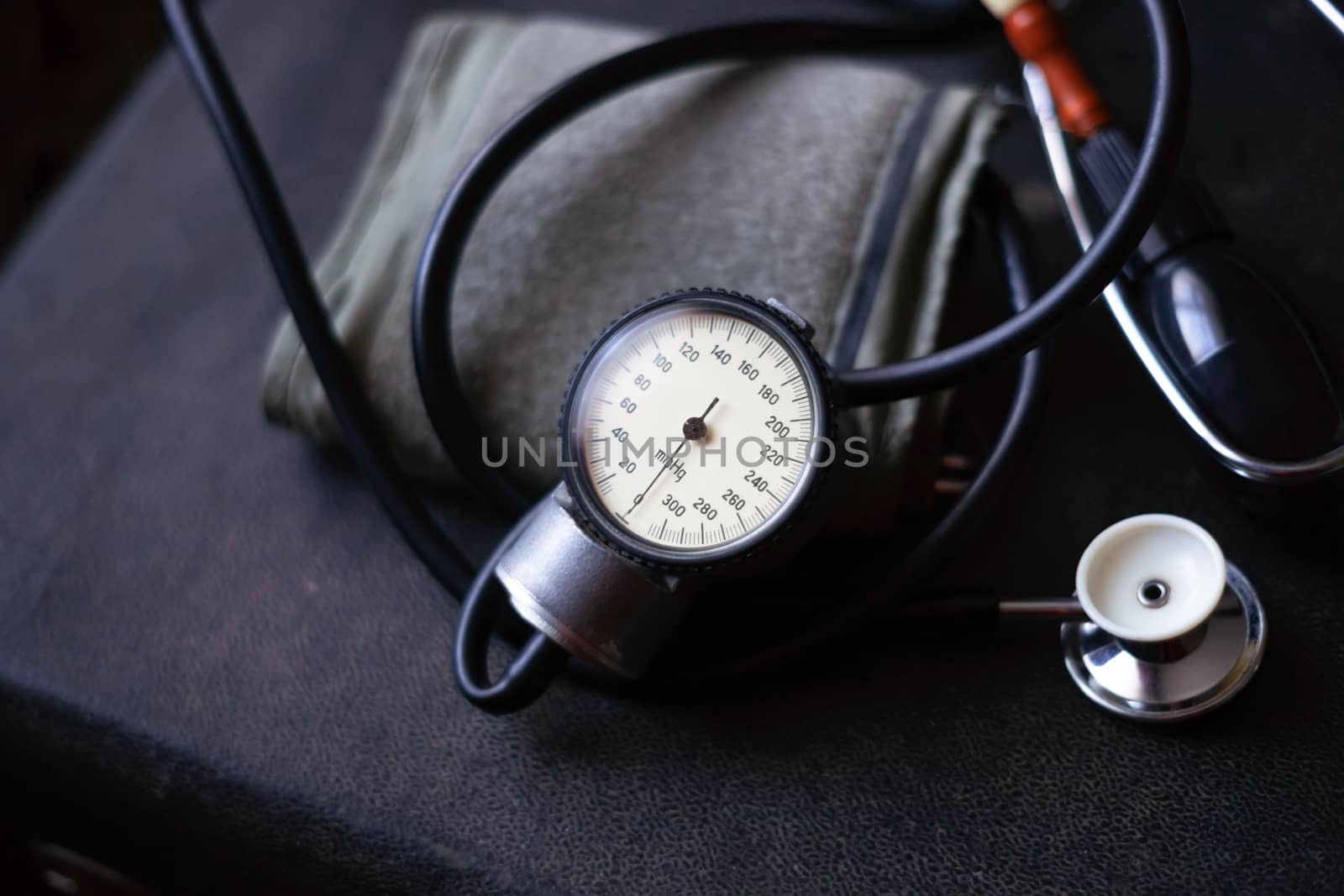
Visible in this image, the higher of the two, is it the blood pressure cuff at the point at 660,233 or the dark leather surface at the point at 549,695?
the blood pressure cuff at the point at 660,233

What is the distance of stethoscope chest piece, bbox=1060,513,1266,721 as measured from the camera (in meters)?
0.56

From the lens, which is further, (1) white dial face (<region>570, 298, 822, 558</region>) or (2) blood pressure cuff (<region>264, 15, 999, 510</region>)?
(2) blood pressure cuff (<region>264, 15, 999, 510</region>)

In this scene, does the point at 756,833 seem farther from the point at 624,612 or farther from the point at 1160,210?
the point at 1160,210

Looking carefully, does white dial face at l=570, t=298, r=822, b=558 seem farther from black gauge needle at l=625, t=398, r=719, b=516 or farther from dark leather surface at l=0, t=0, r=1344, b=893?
dark leather surface at l=0, t=0, r=1344, b=893

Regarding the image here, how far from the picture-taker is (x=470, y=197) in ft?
2.22

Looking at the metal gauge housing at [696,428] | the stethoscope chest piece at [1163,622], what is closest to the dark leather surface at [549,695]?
the stethoscope chest piece at [1163,622]

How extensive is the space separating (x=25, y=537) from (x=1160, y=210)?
2.53 ft

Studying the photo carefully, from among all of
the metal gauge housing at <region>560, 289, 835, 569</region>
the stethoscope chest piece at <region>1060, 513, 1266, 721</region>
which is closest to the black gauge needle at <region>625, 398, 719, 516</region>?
the metal gauge housing at <region>560, 289, 835, 569</region>

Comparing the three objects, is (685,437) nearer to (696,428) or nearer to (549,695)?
(696,428)

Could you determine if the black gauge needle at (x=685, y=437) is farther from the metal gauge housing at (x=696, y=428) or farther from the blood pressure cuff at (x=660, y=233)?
the blood pressure cuff at (x=660, y=233)

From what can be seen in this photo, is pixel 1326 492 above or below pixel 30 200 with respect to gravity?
above

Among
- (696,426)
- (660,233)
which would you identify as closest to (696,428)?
(696,426)

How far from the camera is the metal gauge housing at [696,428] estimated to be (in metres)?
0.55

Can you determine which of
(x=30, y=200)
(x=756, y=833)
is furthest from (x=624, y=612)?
(x=30, y=200)
